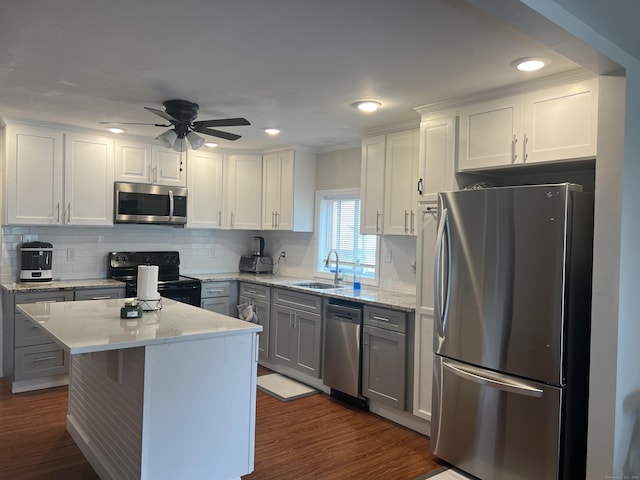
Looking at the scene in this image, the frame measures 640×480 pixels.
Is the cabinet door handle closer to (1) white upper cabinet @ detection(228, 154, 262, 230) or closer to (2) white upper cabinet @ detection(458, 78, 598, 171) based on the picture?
(1) white upper cabinet @ detection(228, 154, 262, 230)

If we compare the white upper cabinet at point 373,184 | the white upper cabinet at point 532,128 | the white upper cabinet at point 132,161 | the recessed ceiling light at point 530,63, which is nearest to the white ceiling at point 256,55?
the recessed ceiling light at point 530,63

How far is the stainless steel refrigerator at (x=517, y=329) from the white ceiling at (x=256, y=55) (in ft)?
2.51

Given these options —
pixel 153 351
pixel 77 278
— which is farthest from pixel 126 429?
pixel 77 278

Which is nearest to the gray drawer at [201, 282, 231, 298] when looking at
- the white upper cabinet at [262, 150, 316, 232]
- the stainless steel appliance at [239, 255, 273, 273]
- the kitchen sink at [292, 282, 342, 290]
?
the stainless steel appliance at [239, 255, 273, 273]

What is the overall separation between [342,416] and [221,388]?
1510mm

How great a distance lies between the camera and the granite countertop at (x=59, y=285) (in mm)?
4146

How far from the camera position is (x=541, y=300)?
99.0 inches

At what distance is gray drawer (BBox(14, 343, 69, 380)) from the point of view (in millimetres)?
4105

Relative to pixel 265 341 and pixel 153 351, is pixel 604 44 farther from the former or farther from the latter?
pixel 265 341

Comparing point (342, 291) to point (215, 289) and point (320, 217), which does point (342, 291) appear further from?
point (215, 289)

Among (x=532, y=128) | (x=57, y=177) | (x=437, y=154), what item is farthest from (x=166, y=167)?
(x=532, y=128)

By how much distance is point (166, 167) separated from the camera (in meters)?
5.14

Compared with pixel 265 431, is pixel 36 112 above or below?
above

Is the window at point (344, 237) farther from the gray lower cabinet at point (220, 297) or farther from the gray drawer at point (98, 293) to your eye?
the gray drawer at point (98, 293)
